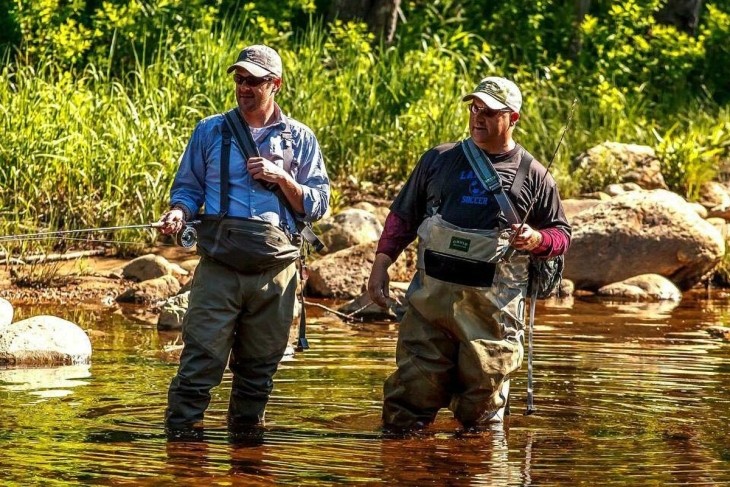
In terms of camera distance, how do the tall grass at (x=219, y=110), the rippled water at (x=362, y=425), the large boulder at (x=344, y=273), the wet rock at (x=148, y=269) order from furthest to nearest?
the tall grass at (x=219, y=110) < the large boulder at (x=344, y=273) < the wet rock at (x=148, y=269) < the rippled water at (x=362, y=425)

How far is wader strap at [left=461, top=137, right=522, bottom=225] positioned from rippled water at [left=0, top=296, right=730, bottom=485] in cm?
100

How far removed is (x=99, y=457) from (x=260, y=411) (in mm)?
948

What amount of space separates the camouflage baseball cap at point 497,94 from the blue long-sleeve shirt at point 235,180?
794 millimetres

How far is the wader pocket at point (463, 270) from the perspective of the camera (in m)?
6.84

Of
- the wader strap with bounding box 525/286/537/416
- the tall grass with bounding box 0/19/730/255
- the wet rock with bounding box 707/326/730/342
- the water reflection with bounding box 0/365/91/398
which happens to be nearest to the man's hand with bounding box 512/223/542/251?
the wader strap with bounding box 525/286/537/416

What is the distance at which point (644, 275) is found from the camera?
1359 cm

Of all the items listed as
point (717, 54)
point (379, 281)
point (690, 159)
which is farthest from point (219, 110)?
point (717, 54)

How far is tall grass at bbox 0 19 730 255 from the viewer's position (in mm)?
12680

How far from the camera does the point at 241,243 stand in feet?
22.1

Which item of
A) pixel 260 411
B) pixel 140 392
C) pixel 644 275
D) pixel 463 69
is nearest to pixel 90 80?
pixel 463 69

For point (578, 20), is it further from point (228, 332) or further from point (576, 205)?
point (228, 332)

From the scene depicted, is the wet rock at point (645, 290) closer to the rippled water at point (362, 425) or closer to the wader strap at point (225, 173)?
the rippled water at point (362, 425)

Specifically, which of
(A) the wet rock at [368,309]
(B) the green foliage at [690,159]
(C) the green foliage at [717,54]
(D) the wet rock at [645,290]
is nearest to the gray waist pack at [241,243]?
(A) the wet rock at [368,309]

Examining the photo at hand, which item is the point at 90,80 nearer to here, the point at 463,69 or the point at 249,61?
the point at 463,69
